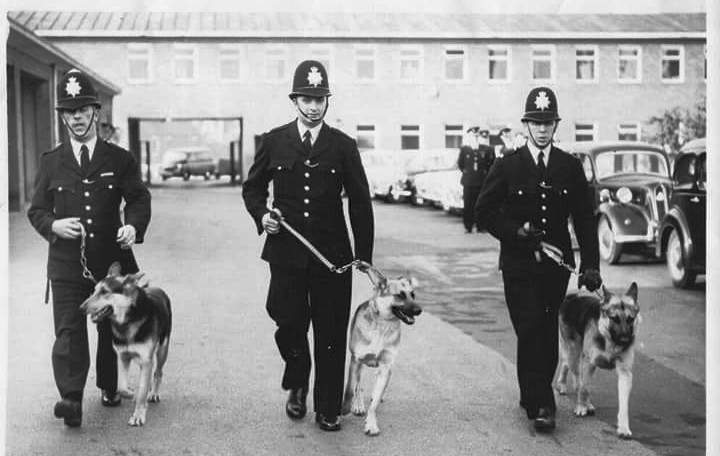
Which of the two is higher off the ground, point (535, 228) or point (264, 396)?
point (535, 228)

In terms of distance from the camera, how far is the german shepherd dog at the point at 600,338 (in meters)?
5.15

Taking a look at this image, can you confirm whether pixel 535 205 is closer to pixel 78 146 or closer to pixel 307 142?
pixel 307 142

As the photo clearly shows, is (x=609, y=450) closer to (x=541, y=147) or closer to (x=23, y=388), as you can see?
(x=541, y=147)

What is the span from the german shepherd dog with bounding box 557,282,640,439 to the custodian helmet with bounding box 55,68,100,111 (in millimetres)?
2495

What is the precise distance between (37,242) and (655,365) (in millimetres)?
3548

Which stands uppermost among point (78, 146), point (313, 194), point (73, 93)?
point (73, 93)

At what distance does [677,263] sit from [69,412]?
253 inches

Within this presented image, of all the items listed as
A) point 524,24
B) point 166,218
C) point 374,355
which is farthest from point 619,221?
point 374,355

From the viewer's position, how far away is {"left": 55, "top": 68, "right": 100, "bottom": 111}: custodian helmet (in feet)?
16.7

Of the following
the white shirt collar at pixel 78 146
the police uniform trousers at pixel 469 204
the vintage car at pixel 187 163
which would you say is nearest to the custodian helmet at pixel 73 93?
the white shirt collar at pixel 78 146

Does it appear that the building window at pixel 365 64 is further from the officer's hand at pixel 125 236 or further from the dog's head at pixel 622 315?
the dog's head at pixel 622 315

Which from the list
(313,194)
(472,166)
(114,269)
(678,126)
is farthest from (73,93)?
(472,166)

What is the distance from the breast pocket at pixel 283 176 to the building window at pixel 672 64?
1.85m

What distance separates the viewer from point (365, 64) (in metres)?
6.38
